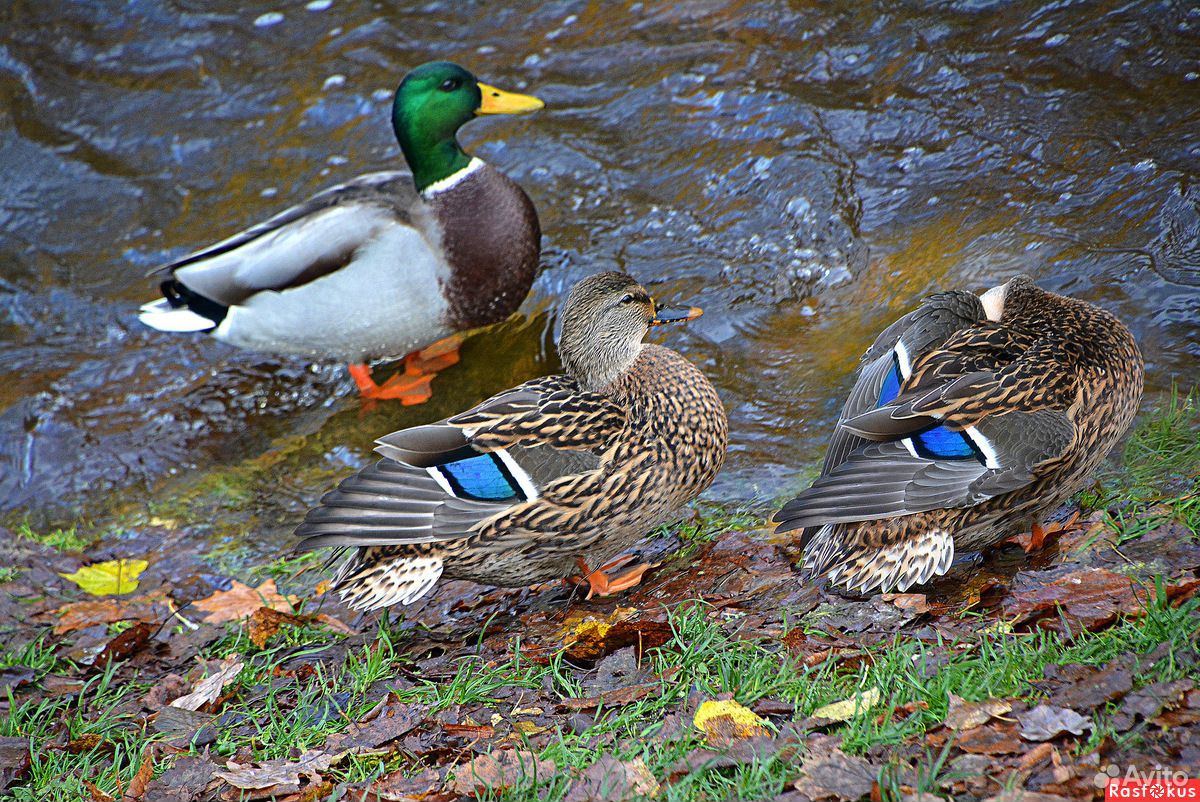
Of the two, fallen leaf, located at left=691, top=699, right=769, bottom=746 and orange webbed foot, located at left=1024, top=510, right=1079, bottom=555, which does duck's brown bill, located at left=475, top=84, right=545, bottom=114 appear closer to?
orange webbed foot, located at left=1024, top=510, right=1079, bottom=555

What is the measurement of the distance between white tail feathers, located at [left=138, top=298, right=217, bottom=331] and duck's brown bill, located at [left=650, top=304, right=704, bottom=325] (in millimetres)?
2831

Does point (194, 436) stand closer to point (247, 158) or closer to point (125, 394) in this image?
point (125, 394)

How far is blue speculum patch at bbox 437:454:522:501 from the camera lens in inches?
136

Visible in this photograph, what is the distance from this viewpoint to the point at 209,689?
343 centimetres

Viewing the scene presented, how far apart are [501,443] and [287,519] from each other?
1737 millimetres

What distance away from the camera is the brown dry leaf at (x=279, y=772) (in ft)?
9.09

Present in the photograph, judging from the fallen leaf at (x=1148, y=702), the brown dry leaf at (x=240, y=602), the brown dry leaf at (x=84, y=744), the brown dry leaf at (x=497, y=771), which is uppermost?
the fallen leaf at (x=1148, y=702)

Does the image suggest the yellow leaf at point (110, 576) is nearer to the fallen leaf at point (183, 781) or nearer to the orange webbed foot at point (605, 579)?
the fallen leaf at point (183, 781)

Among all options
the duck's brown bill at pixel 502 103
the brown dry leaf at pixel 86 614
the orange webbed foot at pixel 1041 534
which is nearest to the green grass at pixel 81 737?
the brown dry leaf at pixel 86 614

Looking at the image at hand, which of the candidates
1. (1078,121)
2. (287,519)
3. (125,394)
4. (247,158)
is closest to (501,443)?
(287,519)

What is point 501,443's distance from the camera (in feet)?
11.5

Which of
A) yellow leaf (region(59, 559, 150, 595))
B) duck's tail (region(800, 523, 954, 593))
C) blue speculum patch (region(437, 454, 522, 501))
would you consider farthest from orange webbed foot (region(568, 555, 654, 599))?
yellow leaf (region(59, 559, 150, 595))

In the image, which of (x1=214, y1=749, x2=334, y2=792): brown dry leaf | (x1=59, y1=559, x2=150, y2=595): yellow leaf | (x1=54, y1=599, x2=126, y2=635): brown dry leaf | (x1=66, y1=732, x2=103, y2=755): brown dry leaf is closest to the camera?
(x1=214, y1=749, x2=334, y2=792): brown dry leaf

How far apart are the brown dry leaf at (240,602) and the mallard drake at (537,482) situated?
0.70m
